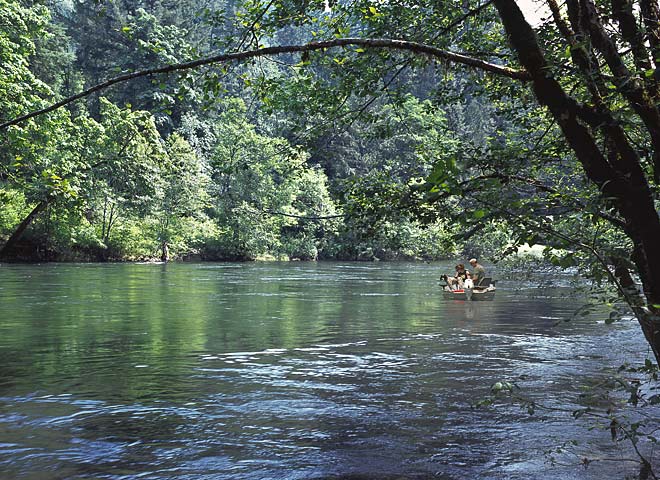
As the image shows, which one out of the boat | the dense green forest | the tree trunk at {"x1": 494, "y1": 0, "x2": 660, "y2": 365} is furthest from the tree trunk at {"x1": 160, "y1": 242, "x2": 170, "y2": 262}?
the tree trunk at {"x1": 494, "y1": 0, "x2": 660, "y2": 365}

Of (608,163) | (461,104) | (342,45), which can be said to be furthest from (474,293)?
(342,45)

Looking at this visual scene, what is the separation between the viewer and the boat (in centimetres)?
2559

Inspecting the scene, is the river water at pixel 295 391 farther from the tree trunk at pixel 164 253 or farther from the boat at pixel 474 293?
the tree trunk at pixel 164 253

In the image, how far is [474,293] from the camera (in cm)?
2556

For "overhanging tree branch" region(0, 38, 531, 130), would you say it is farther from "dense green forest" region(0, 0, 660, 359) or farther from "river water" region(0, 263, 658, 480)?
"river water" region(0, 263, 658, 480)

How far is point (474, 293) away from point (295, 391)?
16.3 m

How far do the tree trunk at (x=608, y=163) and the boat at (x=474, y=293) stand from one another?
70.9 feet

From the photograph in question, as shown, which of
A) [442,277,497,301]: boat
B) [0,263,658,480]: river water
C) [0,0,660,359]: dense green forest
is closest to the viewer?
[0,0,660,359]: dense green forest

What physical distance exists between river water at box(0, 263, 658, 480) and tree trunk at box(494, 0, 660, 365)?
2.22ft

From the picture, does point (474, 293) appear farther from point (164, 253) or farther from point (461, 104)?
point (164, 253)

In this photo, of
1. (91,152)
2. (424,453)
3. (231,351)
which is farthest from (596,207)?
(91,152)

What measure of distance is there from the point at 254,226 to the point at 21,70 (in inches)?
1585

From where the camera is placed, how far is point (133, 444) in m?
7.60

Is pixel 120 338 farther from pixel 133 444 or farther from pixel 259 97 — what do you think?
pixel 259 97
